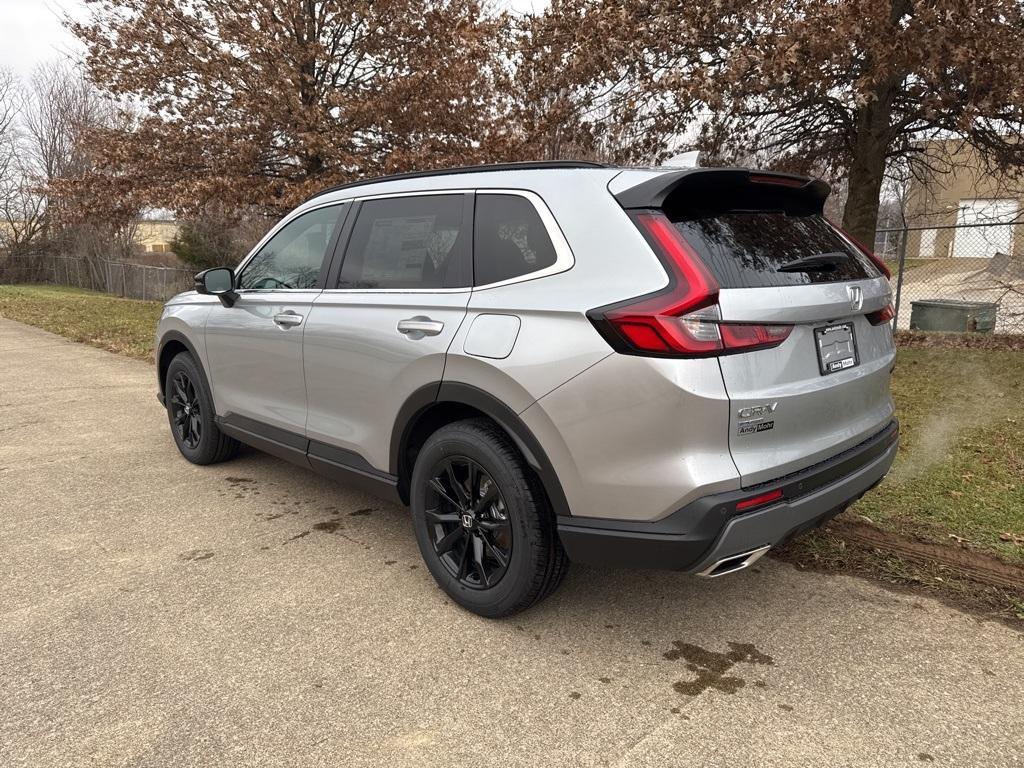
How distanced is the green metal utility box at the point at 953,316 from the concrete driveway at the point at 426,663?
1001cm

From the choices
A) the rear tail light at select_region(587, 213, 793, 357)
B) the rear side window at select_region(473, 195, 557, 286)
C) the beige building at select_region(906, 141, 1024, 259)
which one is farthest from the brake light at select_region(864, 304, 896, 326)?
the beige building at select_region(906, 141, 1024, 259)

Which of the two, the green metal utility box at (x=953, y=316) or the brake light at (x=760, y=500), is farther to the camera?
the green metal utility box at (x=953, y=316)

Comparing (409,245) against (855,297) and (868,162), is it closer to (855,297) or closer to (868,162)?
(855,297)

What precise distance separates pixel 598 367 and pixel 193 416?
3656mm

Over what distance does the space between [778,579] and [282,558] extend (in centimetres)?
237

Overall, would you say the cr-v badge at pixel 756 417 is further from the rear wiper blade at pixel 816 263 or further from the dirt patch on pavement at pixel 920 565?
the dirt patch on pavement at pixel 920 565

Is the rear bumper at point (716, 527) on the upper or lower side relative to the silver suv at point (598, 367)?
lower

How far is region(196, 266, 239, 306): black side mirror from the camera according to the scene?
4395 mm

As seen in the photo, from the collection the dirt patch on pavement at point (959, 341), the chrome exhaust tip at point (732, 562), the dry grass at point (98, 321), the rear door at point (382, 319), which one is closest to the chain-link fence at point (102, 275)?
the dry grass at point (98, 321)

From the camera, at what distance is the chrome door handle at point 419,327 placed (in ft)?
9.92

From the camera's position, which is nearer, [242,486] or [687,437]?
[687,437]

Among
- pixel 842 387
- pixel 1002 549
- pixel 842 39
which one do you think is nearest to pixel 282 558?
pixel 842 387

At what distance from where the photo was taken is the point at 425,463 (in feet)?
10.2

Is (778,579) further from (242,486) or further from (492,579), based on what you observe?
(242,486)
